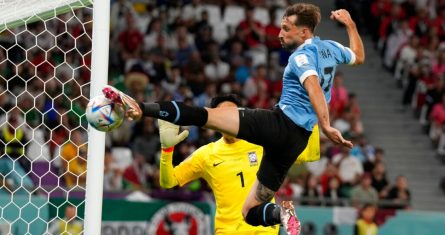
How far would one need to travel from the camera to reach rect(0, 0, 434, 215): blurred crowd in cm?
1388

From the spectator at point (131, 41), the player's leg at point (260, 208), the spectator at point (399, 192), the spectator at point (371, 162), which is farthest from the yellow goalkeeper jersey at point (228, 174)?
the spectator at point (131, 41)

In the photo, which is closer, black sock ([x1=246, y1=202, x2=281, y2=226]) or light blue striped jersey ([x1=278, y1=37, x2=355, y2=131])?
light blue striped jersey ([x1=278, y1=37, x2=355, y2=131])

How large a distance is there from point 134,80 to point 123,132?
46.5 inches

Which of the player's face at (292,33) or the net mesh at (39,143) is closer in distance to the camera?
the player's face at (292,33)

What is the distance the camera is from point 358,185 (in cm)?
1653

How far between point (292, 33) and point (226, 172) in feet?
5.68

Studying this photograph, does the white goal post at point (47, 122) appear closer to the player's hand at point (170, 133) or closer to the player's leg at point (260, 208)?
the player's hand at point (170, 133)

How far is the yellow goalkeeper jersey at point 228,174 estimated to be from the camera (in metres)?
8.89

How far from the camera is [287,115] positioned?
7.64 m

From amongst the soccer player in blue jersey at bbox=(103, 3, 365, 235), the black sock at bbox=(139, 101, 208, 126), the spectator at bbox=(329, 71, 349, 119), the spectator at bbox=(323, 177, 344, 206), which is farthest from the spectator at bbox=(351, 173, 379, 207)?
the black sock at bbox=(139, 101, 208, 126)

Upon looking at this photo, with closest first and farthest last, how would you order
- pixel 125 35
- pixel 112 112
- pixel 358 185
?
pixel 112 112 → pixel 358 185 → pixel 125 35

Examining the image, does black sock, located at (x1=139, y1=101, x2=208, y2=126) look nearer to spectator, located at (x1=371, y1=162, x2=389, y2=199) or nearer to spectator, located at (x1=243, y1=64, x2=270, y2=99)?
spectator, located at (x1=371, y1=162, x2=389, y2=199)

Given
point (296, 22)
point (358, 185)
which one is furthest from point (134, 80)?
point (296, 22)

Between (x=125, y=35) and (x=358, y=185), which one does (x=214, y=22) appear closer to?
(x=125, y=35)
